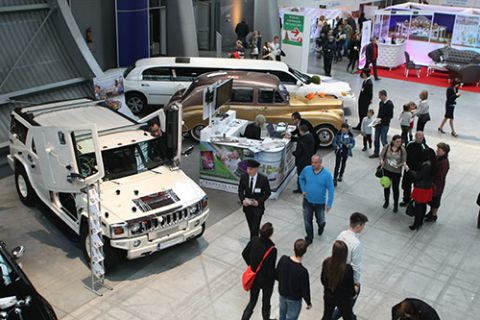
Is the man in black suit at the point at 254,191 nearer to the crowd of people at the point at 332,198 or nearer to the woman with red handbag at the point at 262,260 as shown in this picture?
the crowd of people at the point at 332,198

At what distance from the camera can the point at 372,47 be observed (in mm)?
22062

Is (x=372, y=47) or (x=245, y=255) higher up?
(x=372, y=47)

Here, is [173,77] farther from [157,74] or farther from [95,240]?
[95,240]

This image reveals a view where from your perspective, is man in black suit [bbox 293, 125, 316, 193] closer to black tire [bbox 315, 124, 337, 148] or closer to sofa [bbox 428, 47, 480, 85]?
black tire [bbox 315, 124, 337, 148]

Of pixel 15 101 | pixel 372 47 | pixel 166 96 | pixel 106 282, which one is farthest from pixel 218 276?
pixel 372 47

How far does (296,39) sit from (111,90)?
28.9ft

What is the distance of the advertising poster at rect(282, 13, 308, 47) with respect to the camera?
68.7ft

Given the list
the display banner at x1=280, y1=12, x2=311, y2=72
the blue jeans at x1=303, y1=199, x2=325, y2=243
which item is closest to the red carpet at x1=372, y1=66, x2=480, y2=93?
the display banner at x1=280, y1=12, x2=311, y2=72

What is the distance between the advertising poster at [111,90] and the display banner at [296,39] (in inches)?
329

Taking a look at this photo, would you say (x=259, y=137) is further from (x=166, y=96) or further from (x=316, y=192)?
(x=166, y=96)

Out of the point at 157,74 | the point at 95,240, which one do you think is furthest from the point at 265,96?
the point at 95,240

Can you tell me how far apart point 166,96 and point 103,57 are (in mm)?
4523

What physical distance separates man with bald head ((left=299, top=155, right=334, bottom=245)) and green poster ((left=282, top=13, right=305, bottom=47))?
12.3 meters

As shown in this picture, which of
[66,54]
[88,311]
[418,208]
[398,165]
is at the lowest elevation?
[88,311]
